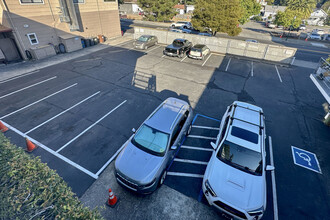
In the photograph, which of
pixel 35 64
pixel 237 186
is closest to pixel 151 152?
pixel 237 186

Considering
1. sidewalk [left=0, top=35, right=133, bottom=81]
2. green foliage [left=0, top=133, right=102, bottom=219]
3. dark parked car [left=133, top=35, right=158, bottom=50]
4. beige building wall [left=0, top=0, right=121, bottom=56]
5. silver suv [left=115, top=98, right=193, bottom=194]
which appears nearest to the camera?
green foliage [left=0, top=133, right=102, bottom=219]

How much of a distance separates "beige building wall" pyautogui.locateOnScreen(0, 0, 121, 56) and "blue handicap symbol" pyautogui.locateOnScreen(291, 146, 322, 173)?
24.3 metres

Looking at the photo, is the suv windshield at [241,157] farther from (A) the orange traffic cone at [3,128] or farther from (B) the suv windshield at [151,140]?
(A) the orange traffic cone at [3,128]

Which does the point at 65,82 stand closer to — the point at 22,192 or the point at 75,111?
the point at 75,111

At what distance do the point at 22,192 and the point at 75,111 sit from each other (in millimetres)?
7616

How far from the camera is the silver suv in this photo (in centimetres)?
591

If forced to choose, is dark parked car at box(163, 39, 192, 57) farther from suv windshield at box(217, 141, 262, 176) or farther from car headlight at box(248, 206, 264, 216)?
car headlight at box(248, 206, 264, 216)

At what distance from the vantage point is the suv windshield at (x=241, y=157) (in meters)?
6.13

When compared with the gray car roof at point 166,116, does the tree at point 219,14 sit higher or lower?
higher

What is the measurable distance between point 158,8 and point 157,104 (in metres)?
37.4

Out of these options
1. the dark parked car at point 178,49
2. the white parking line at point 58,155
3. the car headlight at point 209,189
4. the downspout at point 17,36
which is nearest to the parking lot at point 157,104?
the white parking line at point 58,155

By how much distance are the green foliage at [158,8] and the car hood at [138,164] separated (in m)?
41.9

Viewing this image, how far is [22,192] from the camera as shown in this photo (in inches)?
140

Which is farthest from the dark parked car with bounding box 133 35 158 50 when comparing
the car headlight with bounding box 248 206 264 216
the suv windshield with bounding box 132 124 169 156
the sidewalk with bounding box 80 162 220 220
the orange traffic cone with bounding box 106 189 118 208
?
the car headlight with bounding box 248 206 264 216
